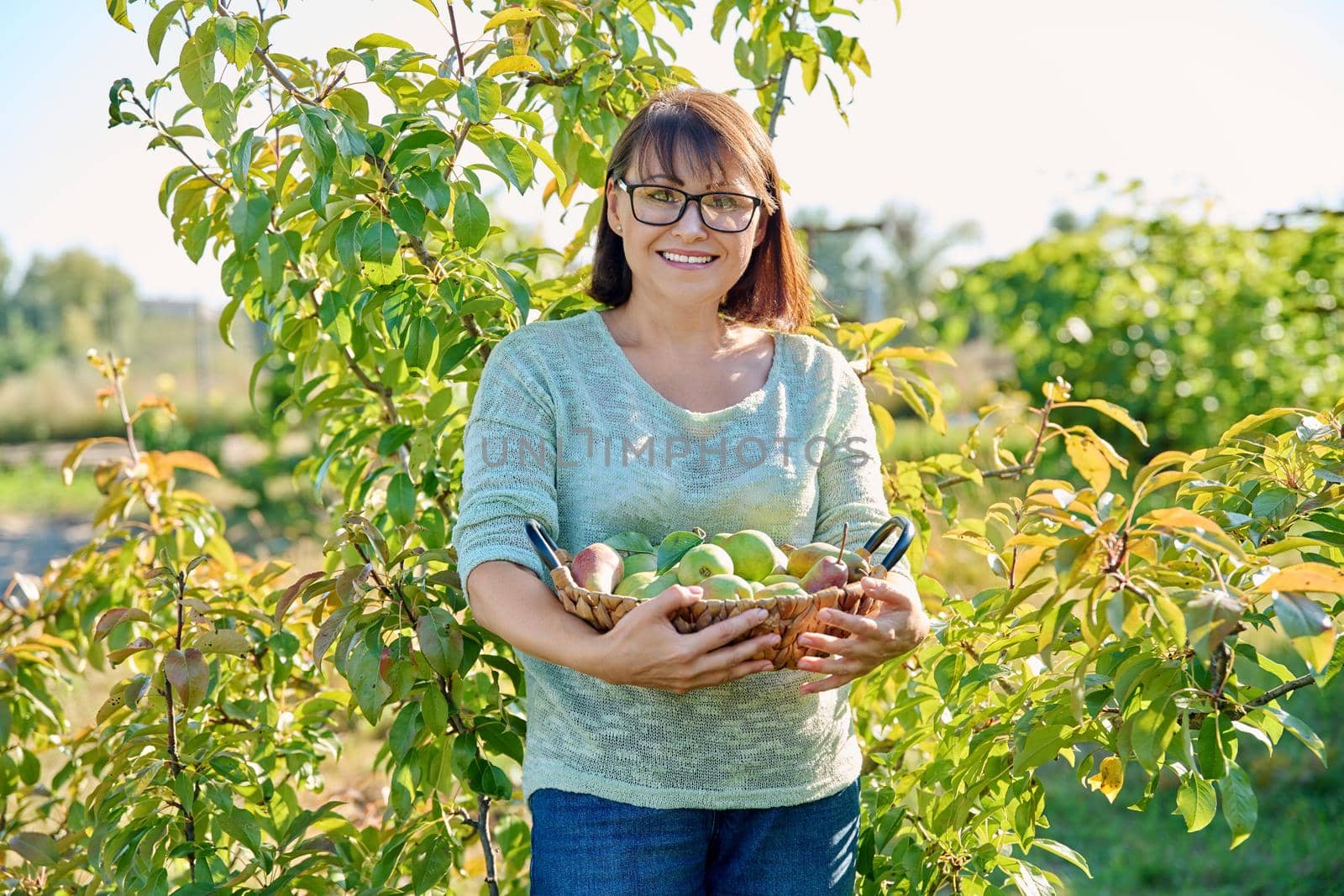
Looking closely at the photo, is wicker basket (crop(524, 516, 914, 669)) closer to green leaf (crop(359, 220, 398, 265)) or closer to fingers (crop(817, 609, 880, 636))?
fingers (crop(817, 609, 880, 636))

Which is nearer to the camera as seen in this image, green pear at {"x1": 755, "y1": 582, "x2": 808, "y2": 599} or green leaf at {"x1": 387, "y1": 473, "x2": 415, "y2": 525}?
green pear at {"x1": 755, "y1": 582, "x2": 808, "y2": 599}

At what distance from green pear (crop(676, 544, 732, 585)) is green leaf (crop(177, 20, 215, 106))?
0.94 metres

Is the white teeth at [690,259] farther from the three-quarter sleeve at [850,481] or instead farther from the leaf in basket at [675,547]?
the leaf in basket at [675,547]

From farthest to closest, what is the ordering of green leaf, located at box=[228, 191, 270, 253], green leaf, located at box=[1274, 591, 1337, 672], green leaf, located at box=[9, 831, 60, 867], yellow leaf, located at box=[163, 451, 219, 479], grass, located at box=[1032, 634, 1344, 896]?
grass, located at box=[1032, 634, 1344, 896]
yellow leaf, located at box=[163, 451, 219, 479]
green leaf, located at box=[9, 831, 60, 867]
green leaf, located at box=[228, 191, 270, 253]
green leaf, located at box=[1274, 591, 1337, 672]

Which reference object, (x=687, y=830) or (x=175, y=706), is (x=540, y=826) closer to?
(x=687, y=830)

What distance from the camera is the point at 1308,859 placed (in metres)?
3.10

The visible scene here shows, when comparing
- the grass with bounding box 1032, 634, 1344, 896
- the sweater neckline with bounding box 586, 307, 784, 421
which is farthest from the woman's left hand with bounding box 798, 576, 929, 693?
the grass with bounding box 1032, 634, 1344, 896

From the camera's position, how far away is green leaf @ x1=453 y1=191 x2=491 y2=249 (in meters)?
1.81

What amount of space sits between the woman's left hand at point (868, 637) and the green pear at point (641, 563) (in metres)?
0.22

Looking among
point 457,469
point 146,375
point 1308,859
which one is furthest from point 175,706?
point 146,375

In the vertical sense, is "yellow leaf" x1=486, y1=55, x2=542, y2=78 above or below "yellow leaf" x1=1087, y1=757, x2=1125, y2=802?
above

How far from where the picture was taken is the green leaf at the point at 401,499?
1992mm

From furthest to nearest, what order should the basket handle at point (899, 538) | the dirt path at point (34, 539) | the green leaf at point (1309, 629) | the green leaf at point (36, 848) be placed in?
the dirt path at point (34, 539) → the green leaf at point (36, 848) → the basket handle at point (899, 538) → the green leaf at point (1309, 629)

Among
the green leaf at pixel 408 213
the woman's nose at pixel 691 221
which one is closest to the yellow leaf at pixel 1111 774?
the woman's nose at pixel 691 221
